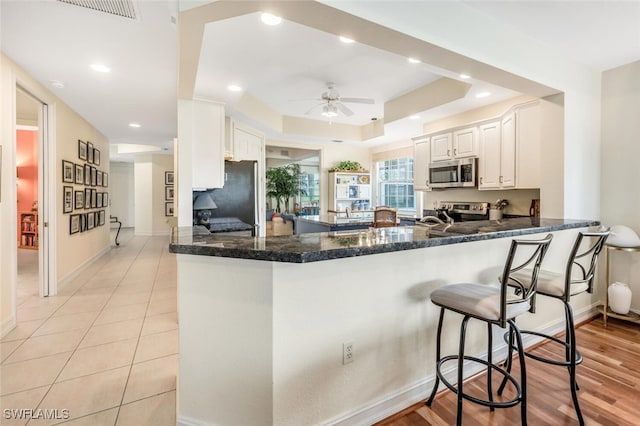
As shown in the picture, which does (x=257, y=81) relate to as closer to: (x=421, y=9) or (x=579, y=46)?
(x=421, y=9)

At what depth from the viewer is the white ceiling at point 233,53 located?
214 cm

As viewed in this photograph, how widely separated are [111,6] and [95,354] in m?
2.49

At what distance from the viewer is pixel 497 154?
381 centimetres

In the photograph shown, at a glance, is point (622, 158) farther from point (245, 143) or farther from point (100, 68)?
point (100, 68)

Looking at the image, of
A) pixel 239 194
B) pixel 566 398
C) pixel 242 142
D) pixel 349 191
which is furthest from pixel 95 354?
pixel 349 191

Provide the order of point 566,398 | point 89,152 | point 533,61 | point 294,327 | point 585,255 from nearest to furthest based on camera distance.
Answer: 1. point 294,327
2. point 566,398
3. point 585,255
4. point 533,61
5. point 89,152

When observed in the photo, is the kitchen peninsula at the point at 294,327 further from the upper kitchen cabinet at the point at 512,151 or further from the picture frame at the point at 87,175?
the picture frame at the point at 87,175

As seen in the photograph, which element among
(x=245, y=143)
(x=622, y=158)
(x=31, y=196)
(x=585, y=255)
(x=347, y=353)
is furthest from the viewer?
(x=31, y=196)

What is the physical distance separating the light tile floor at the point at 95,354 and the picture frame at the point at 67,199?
1036 mm

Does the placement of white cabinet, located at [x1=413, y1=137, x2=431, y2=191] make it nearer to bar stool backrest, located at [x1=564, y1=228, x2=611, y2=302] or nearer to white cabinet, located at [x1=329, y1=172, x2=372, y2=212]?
white cabinet, located at [x1=329, y1=172, x2=372, y2=212]

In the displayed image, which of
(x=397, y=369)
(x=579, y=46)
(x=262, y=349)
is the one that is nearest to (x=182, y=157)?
(x=262, y=349)

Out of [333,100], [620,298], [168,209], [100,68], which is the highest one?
[333,100]

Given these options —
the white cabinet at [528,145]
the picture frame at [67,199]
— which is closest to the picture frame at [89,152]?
the picture frame at [67,199]

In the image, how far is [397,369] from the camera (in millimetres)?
1778
